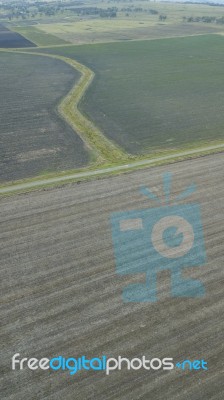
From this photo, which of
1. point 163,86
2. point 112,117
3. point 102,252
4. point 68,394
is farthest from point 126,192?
point 163,86

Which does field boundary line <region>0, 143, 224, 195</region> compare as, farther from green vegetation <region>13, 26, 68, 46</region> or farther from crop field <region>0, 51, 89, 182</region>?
green vegetation <region>13, 26, 68, 46</region>

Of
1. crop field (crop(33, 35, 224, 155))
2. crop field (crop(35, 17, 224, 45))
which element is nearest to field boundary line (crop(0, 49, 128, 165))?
crop field (crop(33, 35, 224, 155))

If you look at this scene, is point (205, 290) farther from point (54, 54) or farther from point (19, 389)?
point (54, 54)

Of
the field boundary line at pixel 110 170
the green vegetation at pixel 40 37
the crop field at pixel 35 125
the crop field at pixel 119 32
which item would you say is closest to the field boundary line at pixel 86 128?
the crop field at pixel 35 125

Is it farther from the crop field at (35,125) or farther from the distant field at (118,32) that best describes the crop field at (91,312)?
the distant field at (118,32)

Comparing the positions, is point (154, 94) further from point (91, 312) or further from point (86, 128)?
point (91, 312)
